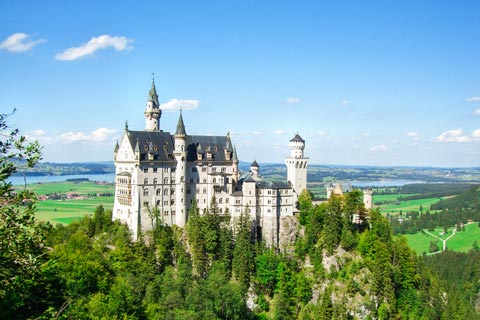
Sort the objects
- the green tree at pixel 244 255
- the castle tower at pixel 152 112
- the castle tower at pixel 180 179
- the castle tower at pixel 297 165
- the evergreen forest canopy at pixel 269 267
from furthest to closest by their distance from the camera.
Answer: the castle tower at pixel 297 165, the castle tower at pixel 152 112, the castle tower at pixel 180 179, the green tree at pixel 244 255, the evergreen forest canopy at pixel 269 267

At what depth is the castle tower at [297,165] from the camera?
97938 millimetres

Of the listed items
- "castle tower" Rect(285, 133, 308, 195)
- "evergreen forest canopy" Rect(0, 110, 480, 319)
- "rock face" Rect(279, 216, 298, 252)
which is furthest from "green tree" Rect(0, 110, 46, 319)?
"castle tower" Rect(285, 133, 308, 195)

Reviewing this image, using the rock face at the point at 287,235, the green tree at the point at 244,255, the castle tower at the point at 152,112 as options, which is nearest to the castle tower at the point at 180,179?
the castle tower at the point at 152,112

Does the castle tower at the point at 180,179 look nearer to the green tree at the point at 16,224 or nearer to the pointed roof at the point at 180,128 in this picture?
the pointed roof at the point at 180,128

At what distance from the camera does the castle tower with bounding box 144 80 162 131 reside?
92.9 m

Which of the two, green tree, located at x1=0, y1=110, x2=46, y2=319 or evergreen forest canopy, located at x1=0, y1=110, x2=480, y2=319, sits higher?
green tree, located at x1=0, y1=110, x2=46, y2=319

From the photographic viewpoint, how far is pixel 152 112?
9294 centimetres

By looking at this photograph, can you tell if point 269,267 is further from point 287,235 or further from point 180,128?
point 180,128

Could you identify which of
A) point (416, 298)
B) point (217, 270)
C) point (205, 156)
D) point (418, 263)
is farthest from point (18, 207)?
point (418, 263)

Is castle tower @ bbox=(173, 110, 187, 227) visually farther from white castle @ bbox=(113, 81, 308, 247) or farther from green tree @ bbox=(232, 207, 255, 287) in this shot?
green tree @ bbox=(232, 207, 255, 287)

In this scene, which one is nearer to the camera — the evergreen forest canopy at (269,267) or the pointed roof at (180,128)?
the evergreen forest canopy at (269,267)

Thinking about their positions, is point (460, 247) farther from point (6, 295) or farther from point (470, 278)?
point (6, 295)

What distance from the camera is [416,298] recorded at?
8625 centimetres

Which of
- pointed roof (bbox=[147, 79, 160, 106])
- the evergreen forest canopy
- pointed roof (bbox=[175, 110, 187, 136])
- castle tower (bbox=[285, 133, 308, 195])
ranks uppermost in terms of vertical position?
pointed roof (bbox=[147, 79, 160, 106])
